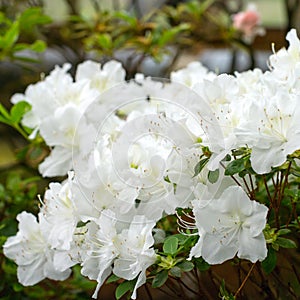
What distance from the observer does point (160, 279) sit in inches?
27.9

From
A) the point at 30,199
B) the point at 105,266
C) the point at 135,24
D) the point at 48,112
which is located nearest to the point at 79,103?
the point at 48,112

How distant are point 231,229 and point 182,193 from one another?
0.23 feet

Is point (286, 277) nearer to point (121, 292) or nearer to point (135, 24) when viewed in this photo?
point (121, 292)

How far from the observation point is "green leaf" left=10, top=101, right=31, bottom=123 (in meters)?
0.99

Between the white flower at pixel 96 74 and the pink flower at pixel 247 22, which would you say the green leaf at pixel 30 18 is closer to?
the white flower at pixel 96 74

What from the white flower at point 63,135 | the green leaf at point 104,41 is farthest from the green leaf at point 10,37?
the white flower at point 63,135

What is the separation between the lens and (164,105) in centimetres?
95

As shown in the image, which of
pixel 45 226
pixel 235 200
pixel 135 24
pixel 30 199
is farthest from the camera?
pixel 135 24

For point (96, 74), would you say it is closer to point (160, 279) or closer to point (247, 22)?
point (160, 279)

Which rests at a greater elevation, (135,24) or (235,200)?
(235,200)

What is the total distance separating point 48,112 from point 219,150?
0.36 m

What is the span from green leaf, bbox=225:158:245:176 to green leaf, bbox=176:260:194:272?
0.37 feet

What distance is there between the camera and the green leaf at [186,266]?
0.70 m

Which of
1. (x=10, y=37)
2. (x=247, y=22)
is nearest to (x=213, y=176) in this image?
(x=10, y=37)
